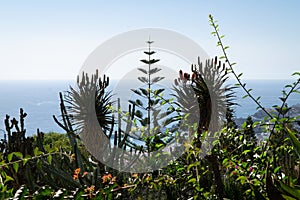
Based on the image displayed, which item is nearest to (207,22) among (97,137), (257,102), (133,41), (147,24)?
(257,102)

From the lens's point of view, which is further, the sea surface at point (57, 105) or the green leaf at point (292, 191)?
the sea surface at point (57, 105)

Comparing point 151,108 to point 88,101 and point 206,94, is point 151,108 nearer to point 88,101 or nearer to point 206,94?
point 88,101

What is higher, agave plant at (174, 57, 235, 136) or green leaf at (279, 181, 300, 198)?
agave plant at (174, 57, 235, 136)

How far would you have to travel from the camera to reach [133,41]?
403cm

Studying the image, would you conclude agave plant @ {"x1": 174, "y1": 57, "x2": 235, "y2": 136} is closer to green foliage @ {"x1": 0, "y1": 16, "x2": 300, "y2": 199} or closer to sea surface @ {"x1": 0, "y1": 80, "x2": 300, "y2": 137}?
green foliage @ {"x1": 0, "y1": 16, "x2": 300, "y2": 199}

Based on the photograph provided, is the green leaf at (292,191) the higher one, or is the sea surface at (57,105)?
the sea surface at (57,105)

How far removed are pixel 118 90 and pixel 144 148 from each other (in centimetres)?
67

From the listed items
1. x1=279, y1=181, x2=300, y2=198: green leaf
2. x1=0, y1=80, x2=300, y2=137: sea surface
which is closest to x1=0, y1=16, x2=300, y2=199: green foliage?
x1=279, y1=181, x2=300, y2=198: green leaf

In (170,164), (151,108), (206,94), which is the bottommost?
(170,164)

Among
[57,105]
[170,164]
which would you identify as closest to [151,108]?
[170,164]

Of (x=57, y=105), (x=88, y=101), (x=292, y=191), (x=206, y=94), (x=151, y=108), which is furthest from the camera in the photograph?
(x=206, y=94)

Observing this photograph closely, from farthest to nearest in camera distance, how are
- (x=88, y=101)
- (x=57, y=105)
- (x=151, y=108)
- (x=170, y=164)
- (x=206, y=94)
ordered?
(x=206, y=94) < (x=88, y=101) < (x=151, y=108) < (x=57, y=105) < (x=170, y=164)

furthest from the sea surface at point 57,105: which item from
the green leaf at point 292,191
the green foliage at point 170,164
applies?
the green leaf at point 292,191

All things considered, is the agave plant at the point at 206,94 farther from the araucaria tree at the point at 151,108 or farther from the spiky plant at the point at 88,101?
the spiky plant at the point at 88,101
